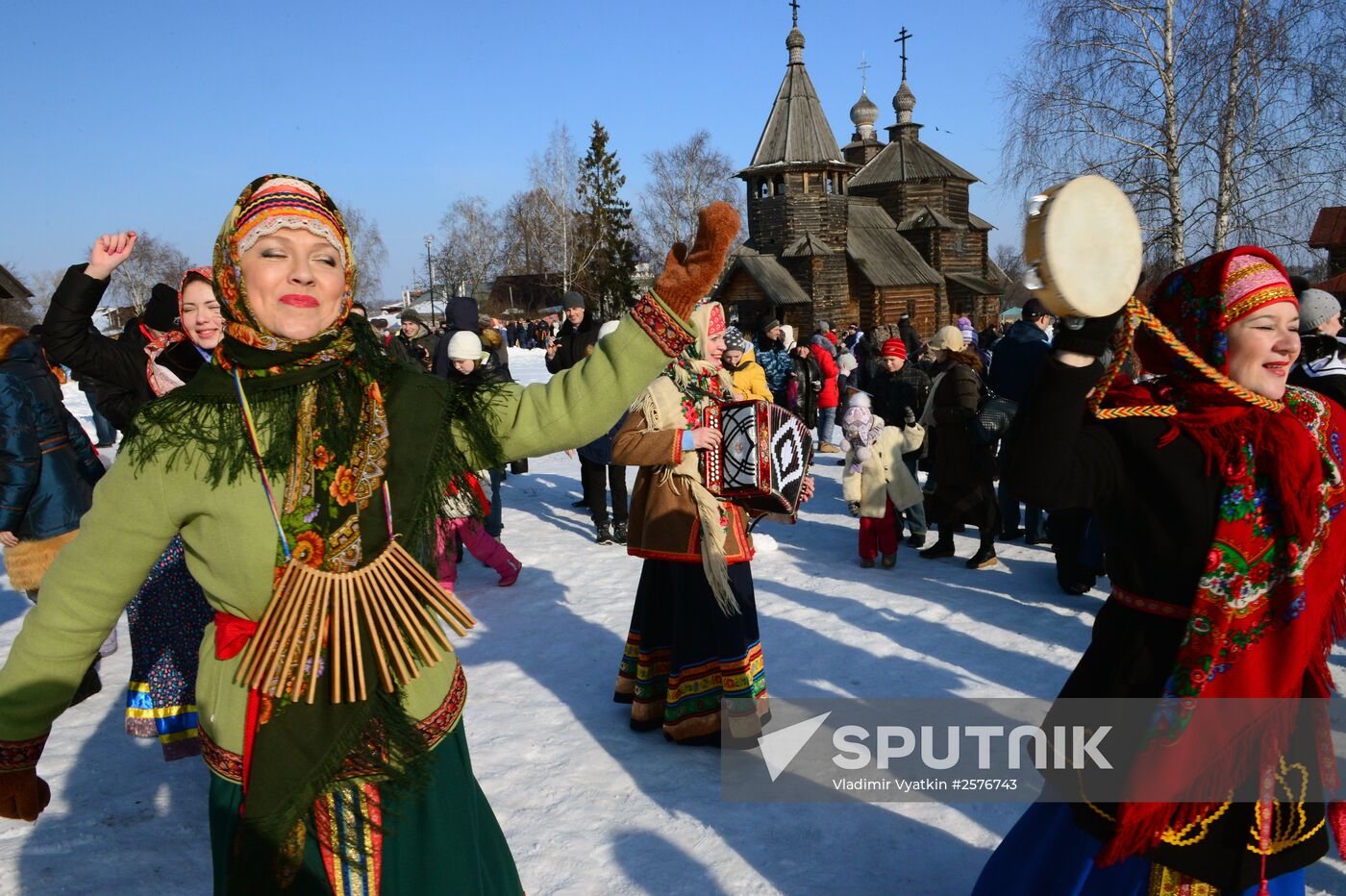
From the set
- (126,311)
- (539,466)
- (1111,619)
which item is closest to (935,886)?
(1111,619)

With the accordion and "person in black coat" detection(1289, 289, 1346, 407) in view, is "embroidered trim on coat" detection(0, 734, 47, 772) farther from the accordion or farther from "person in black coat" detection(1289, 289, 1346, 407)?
"person in black coat" detection(1289, 289, 1346, 407)

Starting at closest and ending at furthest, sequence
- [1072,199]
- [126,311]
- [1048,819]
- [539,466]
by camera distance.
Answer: [1072,199] → [1048,819] → [539,466] → [126,311]

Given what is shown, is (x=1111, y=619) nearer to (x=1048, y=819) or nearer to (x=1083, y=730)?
(x=1083, y=730)

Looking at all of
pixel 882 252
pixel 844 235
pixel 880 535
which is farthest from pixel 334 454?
pixel 882 252

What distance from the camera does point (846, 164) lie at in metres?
37.6

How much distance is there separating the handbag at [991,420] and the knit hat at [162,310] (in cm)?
526

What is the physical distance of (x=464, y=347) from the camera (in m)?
7.11

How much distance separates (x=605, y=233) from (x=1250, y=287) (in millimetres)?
51313

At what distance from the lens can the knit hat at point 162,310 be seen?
14.1ft

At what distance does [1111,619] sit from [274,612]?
196 cm

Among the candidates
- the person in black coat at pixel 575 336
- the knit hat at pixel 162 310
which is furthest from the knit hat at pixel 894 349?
the knit hat at pixel 162 310

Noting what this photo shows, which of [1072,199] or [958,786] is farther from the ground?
[1072,199]

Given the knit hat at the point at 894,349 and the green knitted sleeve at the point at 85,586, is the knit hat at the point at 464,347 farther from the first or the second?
the green knitted sleeve at the point at 85,586

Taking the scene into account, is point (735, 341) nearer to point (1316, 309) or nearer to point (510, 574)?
point (510, 574)
